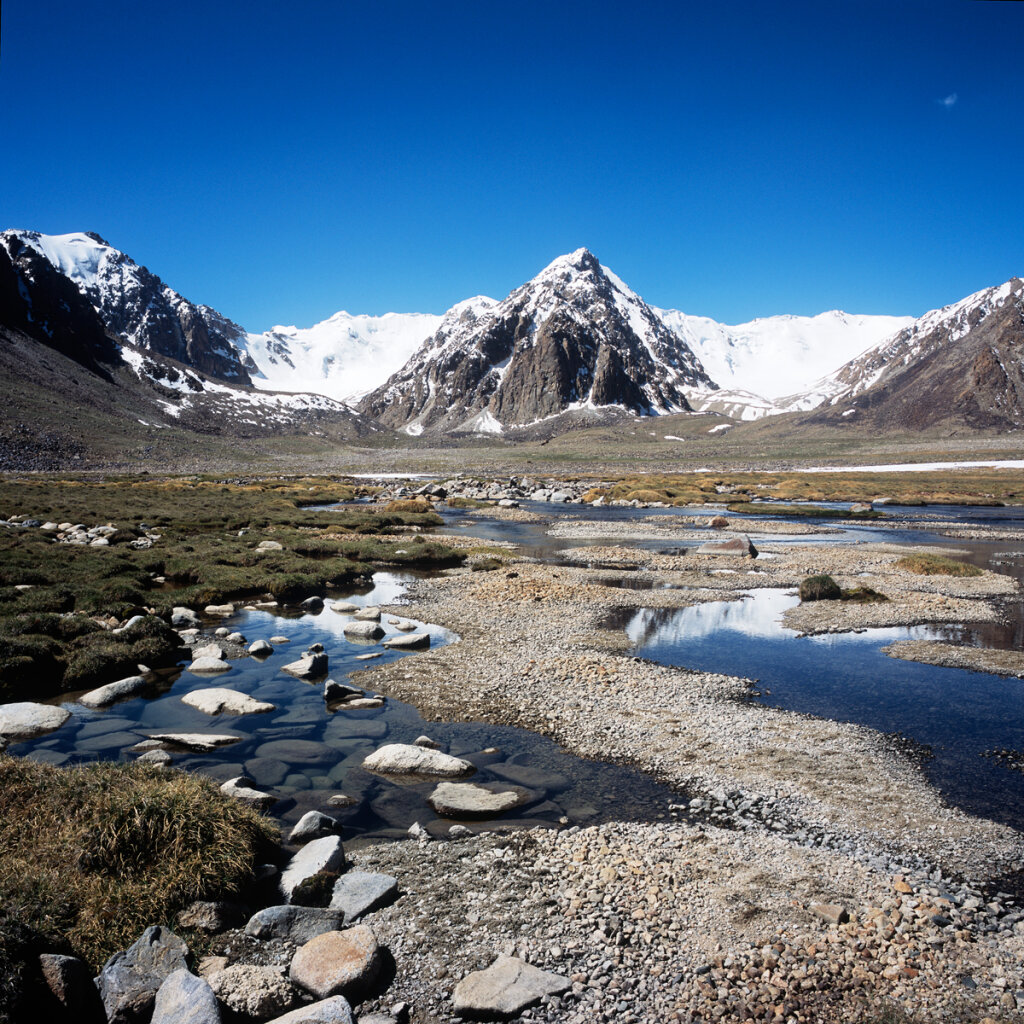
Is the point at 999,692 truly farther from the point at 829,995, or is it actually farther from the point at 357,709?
the point at 357,709

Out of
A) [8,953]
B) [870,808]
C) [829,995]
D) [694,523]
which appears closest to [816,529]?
[694,523]

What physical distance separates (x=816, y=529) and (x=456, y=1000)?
177 feet

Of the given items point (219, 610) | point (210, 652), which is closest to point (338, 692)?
point (210, 652)

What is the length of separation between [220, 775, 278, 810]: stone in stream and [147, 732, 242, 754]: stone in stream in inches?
78.9

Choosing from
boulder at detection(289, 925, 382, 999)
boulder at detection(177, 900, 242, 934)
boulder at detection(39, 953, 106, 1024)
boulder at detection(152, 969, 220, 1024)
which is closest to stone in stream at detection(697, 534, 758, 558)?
boulder at detection(289, 925, 382, 999)

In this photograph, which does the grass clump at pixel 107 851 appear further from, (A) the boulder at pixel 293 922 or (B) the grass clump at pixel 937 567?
(B) the grass clump at pixel 937 567

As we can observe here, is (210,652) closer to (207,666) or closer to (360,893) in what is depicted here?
(207,666)

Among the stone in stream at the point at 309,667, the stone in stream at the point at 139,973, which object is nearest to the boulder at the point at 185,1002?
the stone in stream at the point at 139,973

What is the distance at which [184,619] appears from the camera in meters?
20.9

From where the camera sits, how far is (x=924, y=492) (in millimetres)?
84562

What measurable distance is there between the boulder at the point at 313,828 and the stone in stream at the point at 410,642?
969cm

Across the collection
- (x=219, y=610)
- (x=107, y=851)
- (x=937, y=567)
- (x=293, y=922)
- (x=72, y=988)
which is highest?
(x=107, y=851)

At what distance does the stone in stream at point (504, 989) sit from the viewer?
6.37 m

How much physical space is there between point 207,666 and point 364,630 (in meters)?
5.06
